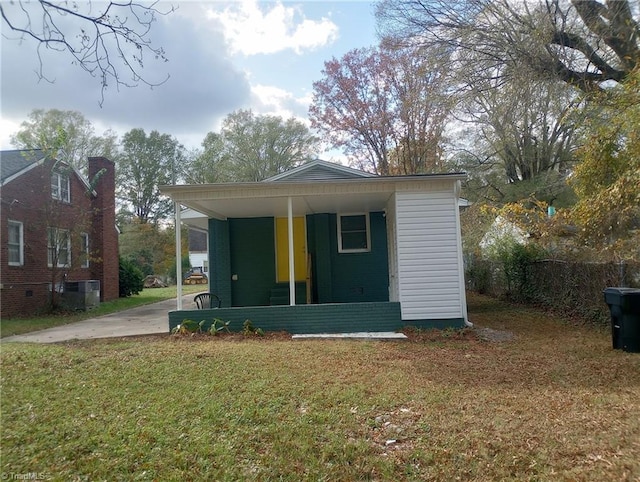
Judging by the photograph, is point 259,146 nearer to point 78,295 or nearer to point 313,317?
point 78,295

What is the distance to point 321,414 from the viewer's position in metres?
3.98

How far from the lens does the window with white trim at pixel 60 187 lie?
51.7ft

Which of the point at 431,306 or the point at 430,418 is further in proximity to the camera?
the point at 431,306

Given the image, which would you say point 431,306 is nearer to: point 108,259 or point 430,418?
point 430,418

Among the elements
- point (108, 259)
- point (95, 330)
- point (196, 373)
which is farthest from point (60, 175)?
point (196, 373)

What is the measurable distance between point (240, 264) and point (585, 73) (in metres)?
9.23

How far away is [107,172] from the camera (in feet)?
62.1

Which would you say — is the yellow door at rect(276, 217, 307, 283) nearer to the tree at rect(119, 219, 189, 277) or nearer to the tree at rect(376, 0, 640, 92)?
the tree at rect(376, 0, 640, 92)

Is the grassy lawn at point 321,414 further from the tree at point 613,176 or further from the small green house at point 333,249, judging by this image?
the tree at point 613,176

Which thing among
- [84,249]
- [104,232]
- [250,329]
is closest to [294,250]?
[250,329]

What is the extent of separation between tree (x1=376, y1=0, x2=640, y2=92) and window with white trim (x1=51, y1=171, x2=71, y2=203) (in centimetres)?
1386

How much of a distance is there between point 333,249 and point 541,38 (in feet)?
21.3

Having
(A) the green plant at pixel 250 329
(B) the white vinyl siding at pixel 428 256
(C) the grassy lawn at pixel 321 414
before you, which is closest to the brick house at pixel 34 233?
(C) the grassy lawn at pixel 321 414

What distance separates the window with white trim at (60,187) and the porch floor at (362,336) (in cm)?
1185
